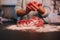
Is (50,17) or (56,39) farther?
(50,17)

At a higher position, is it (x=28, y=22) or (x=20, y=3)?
(x=20, y=3)

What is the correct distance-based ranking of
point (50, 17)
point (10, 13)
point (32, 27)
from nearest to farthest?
1. point (32, 27)
2. point (50, 17)
3. point (10, 13)

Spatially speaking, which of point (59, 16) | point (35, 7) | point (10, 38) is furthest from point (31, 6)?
point (59, 16)

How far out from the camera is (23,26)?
0.96m

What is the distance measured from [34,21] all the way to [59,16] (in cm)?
52

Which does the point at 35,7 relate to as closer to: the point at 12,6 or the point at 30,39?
the point at 30,39

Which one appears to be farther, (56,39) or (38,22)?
(38,22)

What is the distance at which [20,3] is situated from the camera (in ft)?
4.35

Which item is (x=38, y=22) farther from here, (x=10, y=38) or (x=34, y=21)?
(x=10, y=38)

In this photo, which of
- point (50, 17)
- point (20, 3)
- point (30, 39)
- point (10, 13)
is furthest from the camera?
point (10, 13)

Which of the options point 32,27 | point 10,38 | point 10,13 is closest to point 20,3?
point 10,13

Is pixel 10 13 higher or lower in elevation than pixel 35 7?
lower

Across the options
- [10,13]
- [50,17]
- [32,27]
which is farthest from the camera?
[10,13]

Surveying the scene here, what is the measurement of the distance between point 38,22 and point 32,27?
72 millimetres
